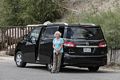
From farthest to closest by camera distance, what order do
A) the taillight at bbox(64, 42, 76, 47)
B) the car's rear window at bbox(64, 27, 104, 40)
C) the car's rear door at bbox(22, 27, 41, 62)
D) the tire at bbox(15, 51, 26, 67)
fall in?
the tire at bbox(15, 51, 26, 67) < the car's rear door at bbox(22, 27, 41, 62) < the car's rear window at bbox(64, 27, 104, 40) < the taillight at bbox(64, 42, 76, 47)

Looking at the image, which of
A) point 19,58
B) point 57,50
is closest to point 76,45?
point 57,50

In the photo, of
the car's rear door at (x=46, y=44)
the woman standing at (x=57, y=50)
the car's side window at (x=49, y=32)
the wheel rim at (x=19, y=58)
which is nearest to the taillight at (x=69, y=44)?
the woman standing at (x=57, y=50)

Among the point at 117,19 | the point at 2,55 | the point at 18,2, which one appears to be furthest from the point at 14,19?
the point at 117,19

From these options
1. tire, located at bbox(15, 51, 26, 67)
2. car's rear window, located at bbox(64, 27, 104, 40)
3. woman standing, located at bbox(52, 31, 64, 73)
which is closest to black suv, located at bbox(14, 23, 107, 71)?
car's rear window, located at bbox(64, 27, 104, 40)

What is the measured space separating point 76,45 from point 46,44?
145 centimetres

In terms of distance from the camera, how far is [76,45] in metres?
18.0

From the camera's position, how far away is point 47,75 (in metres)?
17.3

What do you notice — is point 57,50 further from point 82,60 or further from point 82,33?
point 82,33

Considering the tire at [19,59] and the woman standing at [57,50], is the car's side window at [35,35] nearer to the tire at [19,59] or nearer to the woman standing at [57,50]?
the tire at [19,59]

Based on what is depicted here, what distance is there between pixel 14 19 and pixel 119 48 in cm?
1452

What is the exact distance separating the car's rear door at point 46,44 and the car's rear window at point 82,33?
76 cm

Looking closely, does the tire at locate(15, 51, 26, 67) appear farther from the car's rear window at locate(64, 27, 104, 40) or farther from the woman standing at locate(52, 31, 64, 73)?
the car's rear window at locate(64, 27, 104, 40)

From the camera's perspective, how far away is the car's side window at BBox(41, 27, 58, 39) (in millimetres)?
18998

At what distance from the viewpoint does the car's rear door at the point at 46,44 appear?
1872 cm
